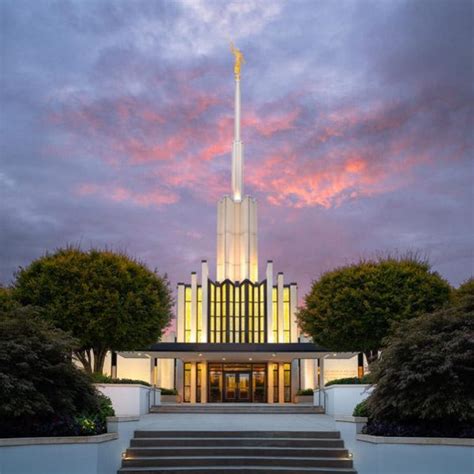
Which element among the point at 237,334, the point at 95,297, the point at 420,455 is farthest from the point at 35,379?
the point at 237,334

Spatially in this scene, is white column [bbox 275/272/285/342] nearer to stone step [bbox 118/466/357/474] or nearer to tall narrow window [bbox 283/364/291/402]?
tall narrow window [bbox 283/364/291/402]

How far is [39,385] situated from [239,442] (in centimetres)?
524

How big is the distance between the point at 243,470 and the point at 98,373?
12.1m

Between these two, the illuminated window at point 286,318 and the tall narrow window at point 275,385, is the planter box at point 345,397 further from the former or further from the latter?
the illuminated window at point 286,318

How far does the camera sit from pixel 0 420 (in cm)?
1505

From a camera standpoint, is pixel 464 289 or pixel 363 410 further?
pixel 464 289

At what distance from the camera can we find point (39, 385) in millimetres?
15797

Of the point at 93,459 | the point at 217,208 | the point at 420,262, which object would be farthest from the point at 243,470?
the point at 217,208

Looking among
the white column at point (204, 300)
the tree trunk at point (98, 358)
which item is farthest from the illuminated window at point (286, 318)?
the tree trunk at point (98, 358)

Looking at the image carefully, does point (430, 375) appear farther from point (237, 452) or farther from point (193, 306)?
point (193, 306)

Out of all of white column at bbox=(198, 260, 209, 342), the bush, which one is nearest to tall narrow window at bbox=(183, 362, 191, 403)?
white column at bbox=(198, 260, 209, 342)

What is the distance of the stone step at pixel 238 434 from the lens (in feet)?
59.5

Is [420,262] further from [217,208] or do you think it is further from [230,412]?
[217,208]

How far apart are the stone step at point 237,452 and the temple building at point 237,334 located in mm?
16748
